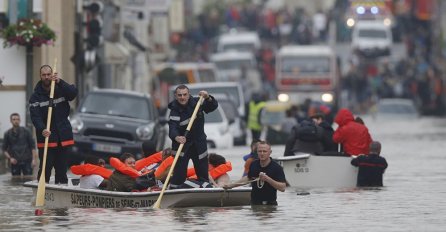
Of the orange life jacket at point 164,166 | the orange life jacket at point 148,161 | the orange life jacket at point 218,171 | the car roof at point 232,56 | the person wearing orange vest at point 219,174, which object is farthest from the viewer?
the car roof at point 232,56

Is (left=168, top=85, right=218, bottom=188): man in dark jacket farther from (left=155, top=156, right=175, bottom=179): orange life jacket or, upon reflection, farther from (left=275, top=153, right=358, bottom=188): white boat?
(left=275, top=153, right=358, bottom=188): white boat

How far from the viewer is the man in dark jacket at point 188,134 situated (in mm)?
26469

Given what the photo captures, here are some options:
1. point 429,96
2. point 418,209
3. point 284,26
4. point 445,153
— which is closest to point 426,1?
point 284,26

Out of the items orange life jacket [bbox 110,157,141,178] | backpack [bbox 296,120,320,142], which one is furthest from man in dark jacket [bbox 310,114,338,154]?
orange life jacket [bbox 110,157,141,178]

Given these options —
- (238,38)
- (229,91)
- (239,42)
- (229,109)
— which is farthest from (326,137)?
(238,38)

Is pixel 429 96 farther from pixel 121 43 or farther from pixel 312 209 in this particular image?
pixel 312 209

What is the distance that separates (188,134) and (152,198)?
131 centimetres

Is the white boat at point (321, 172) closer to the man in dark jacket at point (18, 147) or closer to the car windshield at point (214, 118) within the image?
the man in dark jacket at point (18, 147)

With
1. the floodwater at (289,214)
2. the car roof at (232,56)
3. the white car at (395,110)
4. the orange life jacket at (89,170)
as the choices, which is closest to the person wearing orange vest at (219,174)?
the floodwater at (289,214)

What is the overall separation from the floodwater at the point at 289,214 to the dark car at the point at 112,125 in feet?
19.0

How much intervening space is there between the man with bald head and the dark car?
8.23 metres

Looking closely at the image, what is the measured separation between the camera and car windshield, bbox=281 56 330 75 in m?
76.4

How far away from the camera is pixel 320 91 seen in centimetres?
7569

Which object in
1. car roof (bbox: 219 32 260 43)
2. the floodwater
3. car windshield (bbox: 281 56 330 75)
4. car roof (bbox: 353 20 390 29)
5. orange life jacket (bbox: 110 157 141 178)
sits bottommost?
the floodwater
